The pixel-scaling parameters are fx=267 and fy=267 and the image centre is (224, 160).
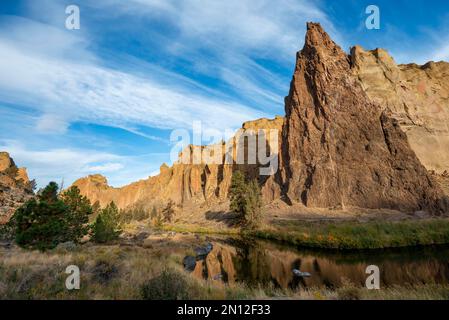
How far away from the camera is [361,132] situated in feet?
223

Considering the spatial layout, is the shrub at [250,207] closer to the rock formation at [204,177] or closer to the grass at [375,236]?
the grass at [375,236]

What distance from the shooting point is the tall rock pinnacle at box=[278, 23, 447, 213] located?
196 feet

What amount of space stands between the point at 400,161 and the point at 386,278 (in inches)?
2074

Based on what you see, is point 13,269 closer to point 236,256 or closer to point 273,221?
point 236,256

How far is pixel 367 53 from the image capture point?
8631 cm

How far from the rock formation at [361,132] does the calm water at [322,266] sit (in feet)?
105

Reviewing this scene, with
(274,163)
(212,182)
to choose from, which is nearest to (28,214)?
(274,163)

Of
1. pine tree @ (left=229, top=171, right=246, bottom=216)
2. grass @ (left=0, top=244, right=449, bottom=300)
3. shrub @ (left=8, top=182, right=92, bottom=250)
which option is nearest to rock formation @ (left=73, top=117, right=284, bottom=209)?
pine tree @ (left=229, top=171, right=246, bottom=216)

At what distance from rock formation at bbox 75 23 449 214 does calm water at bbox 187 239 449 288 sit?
31861 millimetres

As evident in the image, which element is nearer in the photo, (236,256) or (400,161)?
(236,256)

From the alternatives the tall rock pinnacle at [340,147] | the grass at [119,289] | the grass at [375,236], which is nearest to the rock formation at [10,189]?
the grass at [119,289]

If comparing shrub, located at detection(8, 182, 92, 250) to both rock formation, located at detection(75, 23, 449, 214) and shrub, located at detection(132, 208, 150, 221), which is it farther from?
shrub, located at detection(132, 208, 150, 221)

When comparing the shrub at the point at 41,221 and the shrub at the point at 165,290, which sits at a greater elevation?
the shrub at the point at 41,221

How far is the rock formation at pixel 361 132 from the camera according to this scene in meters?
60.9
